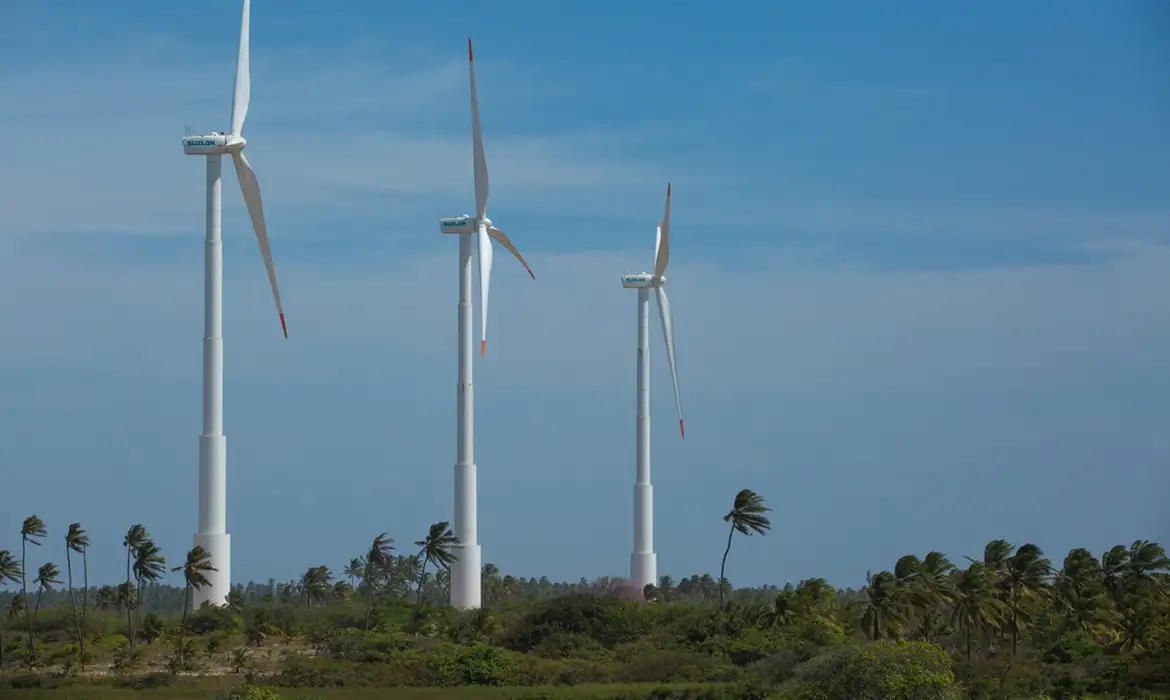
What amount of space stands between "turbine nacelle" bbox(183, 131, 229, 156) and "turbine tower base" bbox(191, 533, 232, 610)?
68.9 feet

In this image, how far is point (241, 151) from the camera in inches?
3915

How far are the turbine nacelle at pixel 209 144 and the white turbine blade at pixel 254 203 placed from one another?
2.54 feet

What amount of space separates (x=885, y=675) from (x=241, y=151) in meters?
48.1

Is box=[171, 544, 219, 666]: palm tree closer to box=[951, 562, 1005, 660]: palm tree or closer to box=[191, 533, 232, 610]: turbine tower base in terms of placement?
box=[191, 533, 232, 610]: turbine tower base

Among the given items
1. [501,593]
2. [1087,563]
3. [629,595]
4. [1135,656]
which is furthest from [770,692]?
[501,593]

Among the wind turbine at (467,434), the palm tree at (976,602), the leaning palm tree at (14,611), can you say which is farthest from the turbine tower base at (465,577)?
the palm tree at (976,602)

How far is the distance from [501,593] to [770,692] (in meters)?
84.3

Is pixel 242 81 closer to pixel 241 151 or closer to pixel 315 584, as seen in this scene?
pixel 241 151

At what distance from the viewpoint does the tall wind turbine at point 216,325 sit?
3777 inches

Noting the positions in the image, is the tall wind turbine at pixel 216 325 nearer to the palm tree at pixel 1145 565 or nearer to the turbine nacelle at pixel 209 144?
the turbine nacelle at pixel 209 144

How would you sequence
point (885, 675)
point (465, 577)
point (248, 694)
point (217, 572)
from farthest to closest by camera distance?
point (465, 577)
point (217, 572)
point (248, 694)
point (885, 675)

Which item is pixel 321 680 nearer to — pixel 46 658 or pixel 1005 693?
pixel 46 658

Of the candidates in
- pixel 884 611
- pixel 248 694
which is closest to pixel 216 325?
pixel 248 694

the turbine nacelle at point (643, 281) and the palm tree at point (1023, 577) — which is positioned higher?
the turbine nacelle at point (643, 281)
